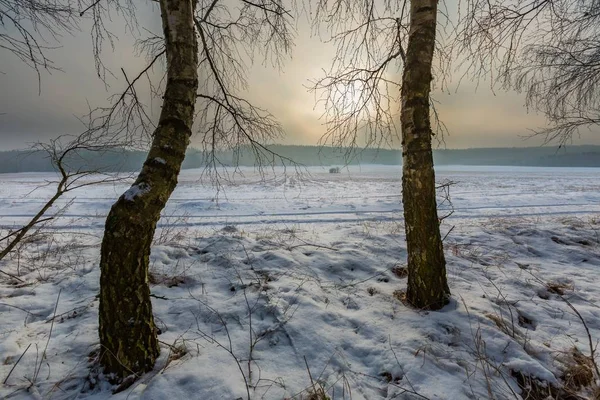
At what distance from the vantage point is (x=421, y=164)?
2930 millimetres

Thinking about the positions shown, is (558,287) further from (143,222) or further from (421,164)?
(143,222)

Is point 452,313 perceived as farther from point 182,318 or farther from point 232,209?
point 232,209

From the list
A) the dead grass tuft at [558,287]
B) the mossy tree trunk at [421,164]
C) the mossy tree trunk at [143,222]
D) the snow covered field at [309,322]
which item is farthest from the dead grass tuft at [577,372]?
the mossy tree trunk at [143,222]

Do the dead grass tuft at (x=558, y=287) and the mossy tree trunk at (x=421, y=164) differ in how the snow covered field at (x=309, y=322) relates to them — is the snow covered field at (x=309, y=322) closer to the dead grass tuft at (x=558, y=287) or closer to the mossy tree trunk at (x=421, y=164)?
the dead grass tuft at (x=558, y=287)

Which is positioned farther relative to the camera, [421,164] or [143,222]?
[421,164]

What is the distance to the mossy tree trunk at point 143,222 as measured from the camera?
195cm

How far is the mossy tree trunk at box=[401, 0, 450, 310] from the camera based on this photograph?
114 inches

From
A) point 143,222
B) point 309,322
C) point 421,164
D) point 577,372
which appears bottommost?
point 577,372

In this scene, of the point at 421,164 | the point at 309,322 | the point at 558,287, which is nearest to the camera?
the point at 309,322

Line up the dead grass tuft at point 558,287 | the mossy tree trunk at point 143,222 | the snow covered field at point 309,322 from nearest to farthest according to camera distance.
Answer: the mossy tree trunk at point 143,222 < the snow covered field at point 309,322 < the dead grass tuft at point 558,287

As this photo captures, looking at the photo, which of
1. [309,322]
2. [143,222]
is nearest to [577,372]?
[309,322]

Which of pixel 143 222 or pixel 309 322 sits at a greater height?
pixel 143 222

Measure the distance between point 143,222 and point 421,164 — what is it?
2454mm

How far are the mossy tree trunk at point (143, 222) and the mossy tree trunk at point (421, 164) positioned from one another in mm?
2002
